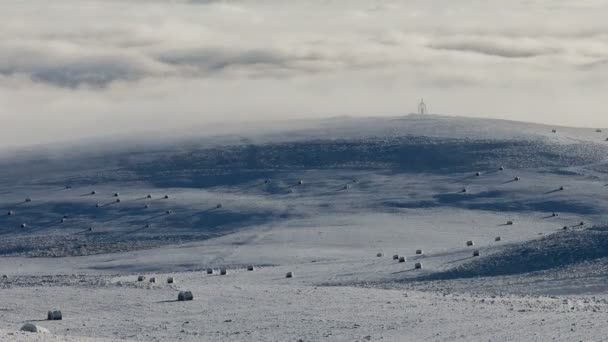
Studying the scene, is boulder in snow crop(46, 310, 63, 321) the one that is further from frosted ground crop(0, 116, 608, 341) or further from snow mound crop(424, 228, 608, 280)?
snow mound crop(424, 228, 608, 280)

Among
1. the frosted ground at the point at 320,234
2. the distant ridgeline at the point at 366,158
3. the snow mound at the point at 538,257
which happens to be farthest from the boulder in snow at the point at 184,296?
the distant ridgeline at the point at 366,158

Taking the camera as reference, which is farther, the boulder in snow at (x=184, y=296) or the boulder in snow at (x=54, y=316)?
the boulder in snow at (x=184, y=296)

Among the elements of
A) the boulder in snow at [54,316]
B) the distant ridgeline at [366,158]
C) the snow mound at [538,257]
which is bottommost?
the snow mound at [538,257]

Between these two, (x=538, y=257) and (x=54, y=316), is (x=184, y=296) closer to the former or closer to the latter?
(x=54, y=316)

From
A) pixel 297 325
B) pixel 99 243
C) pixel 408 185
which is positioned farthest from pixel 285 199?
pixel 297 325

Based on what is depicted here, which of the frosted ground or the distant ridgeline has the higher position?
the distant ridgeline

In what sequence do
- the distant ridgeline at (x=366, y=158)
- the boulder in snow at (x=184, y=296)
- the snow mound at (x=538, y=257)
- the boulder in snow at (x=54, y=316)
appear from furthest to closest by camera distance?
the distant ridgeline at (x=366, y=158) → the snow mound at (x=538, y=257) → the boulder in snow at (x=184, y=296) → the boulder in snow at (x=54, y=316)

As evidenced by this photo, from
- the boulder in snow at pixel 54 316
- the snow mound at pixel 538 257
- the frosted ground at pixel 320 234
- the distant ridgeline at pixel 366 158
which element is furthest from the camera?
the distant ridgeline at pixel 366 158

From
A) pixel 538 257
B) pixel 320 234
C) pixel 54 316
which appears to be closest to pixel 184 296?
pixel 54 316

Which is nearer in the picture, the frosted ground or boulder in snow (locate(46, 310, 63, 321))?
the frosted ground

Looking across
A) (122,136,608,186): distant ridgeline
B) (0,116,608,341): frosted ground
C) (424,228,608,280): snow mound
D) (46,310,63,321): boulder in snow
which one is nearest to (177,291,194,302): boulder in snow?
(0,116,608,341): frosted ground

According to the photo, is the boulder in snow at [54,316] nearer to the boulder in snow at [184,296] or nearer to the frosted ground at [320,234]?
the frosted ground at [320,234]
